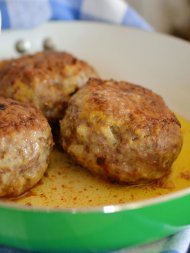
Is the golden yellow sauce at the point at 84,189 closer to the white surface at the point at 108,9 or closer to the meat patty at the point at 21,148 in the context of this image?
the meat patty at the point at 21,148

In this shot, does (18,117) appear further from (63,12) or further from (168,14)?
(168,14)

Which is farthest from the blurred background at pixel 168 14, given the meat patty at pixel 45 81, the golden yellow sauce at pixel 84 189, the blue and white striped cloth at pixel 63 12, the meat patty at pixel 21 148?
the meat patty at pixel 21 148

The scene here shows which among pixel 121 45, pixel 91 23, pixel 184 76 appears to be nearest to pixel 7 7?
pixel 91 23

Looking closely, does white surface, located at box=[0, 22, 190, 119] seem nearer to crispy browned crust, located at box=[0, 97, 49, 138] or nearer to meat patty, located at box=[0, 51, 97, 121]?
meat patty, located at box=[0, 51, 97, 121]

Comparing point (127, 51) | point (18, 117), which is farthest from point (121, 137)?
point (127, 51)

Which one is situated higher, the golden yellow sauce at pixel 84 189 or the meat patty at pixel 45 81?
the meat patty at pixel 45 81

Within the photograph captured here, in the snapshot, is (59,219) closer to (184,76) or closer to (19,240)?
(19,240)
